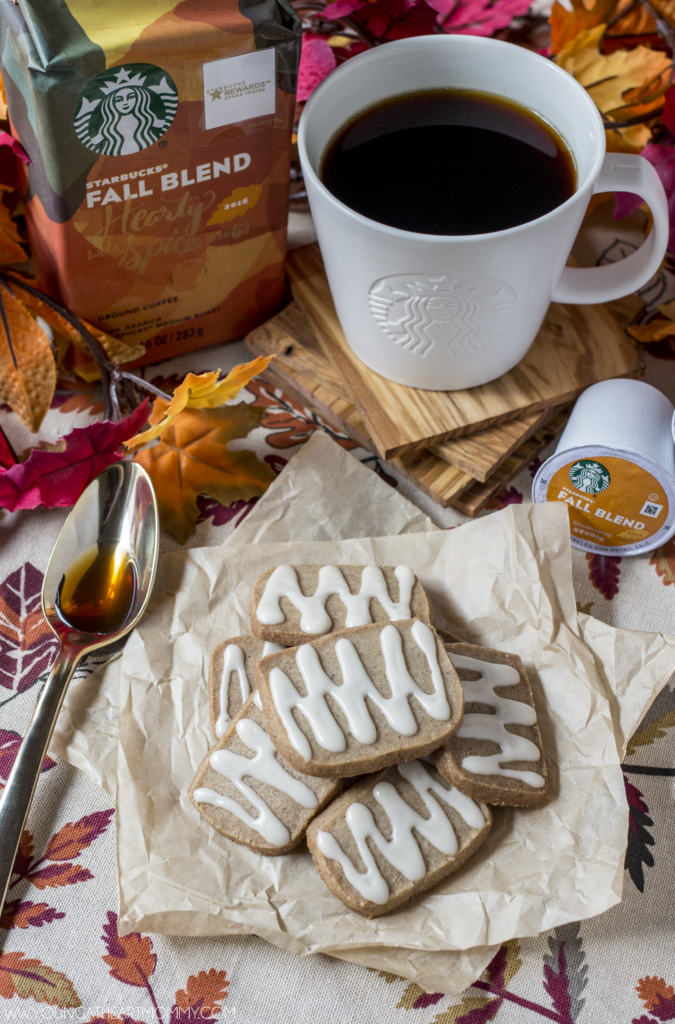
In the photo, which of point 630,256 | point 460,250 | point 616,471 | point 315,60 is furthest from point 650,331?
point 315,60

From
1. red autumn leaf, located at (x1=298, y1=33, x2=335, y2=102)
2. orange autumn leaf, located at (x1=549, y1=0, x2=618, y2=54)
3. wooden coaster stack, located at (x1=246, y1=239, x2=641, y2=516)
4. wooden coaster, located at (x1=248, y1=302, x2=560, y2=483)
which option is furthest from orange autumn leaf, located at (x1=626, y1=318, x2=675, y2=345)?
red autumn leaf, located at (x1=298, y1=33, x2=335, y2=102)

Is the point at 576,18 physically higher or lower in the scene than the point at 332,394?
higher

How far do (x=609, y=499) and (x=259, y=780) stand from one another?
17.3 inches

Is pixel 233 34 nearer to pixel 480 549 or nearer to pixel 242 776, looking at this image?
pixel 480 549

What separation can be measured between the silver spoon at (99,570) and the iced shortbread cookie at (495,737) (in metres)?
0.31

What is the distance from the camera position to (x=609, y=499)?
822 mm

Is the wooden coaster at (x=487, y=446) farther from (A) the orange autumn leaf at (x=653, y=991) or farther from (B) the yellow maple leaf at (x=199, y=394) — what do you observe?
(A) the orange autumn leaf at (x=653, y=991)

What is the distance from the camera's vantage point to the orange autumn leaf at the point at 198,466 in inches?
34.0

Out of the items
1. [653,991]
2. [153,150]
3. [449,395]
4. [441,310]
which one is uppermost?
[153,150]

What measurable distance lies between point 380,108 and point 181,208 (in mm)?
229

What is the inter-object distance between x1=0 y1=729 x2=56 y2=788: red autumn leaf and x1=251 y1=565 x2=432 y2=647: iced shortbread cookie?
0.71ft

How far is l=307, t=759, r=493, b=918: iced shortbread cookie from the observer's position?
63cm

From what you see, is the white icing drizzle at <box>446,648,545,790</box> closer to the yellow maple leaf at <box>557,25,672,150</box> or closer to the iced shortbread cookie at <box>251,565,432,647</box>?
the iced shortbread cookie at <box>251,565,432,647</box>

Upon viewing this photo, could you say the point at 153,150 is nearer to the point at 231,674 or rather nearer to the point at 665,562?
the point at 231,674
